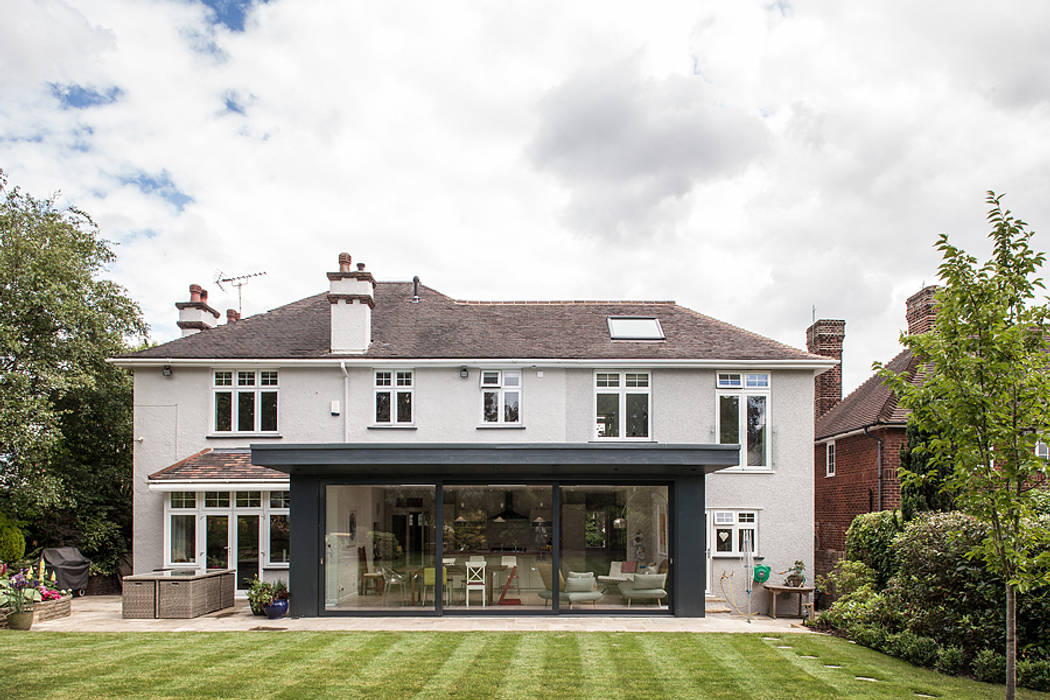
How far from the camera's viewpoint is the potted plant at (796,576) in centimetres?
1739

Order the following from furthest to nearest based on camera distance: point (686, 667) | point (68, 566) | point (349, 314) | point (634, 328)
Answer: point (634, 328)
point (68, 566)
point (349, 314)
point (686, 667)

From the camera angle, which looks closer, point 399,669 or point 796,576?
point 399,669

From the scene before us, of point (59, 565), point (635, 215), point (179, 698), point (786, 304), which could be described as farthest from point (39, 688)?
point (786, 304)

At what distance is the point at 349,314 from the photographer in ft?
63.7

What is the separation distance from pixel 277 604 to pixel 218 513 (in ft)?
13.9

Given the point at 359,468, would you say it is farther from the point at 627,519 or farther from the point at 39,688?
the point at 39,688

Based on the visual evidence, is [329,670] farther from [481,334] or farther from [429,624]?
[481,334]

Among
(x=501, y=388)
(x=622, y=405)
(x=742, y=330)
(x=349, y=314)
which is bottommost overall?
(x=622, y=405)

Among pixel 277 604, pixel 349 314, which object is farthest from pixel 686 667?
pixel 349 314

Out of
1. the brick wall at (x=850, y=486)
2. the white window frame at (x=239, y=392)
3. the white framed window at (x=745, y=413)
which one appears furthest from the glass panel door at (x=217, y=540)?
the brick wall at (x=850, y=486)

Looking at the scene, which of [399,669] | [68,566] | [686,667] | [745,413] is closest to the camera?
[399,669]

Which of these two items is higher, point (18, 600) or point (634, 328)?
point (634, 328)

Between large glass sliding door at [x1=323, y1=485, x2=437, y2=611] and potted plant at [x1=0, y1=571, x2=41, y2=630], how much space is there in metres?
5.43

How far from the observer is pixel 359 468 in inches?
611
